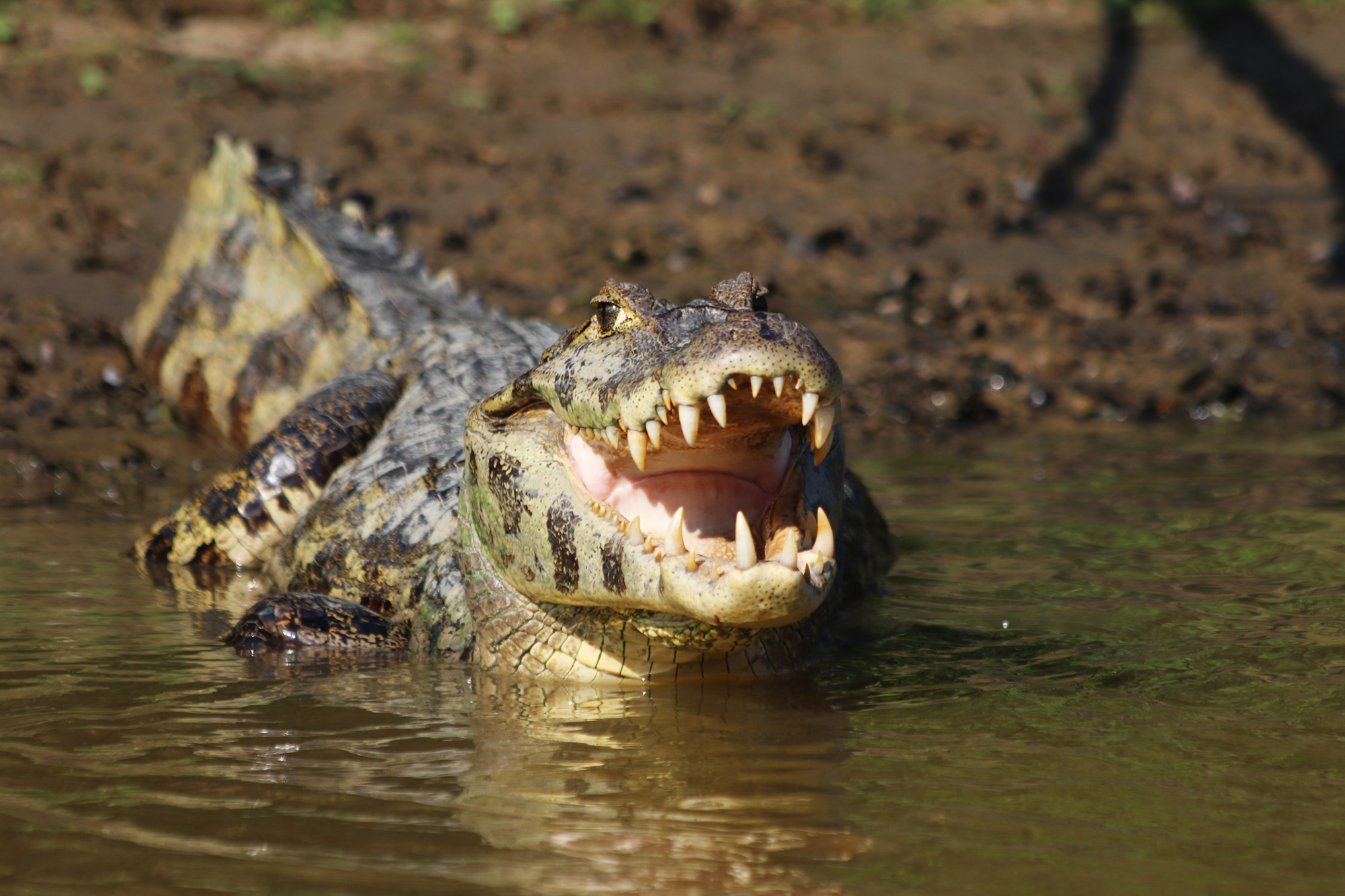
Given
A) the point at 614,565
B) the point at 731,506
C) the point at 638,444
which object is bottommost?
the point at 614,565

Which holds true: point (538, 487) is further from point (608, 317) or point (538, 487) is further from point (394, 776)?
point (394, 776)

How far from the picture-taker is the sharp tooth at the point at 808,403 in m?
2.63

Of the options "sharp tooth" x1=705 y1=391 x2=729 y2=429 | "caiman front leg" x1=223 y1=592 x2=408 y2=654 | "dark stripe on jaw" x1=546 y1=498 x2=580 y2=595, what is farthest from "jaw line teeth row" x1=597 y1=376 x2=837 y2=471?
"caiman front leg" x1=223 y1=592 x2=408 y2=654

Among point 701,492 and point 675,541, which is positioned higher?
point 701,492

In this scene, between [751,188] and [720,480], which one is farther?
[751,188]

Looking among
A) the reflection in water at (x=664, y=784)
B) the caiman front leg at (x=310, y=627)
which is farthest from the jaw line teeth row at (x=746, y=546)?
the caiman front leg at (x=310, y=627)

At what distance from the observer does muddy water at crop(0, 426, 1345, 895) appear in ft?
7.13

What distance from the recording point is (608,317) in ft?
10.1

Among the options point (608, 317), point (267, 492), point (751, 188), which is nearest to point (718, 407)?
point (608, 317)

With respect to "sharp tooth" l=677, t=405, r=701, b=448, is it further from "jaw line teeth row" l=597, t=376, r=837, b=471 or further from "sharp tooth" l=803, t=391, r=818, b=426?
"sharp tooth" l=803, t=391, r=818, b=426

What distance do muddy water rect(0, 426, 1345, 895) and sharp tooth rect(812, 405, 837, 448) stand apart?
623 millimetres

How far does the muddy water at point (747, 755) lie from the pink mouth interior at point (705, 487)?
0.41 meters

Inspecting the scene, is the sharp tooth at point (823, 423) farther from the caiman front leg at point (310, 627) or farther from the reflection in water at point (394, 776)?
the caiman front leg at point (310, 627)

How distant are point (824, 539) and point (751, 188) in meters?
6.87
